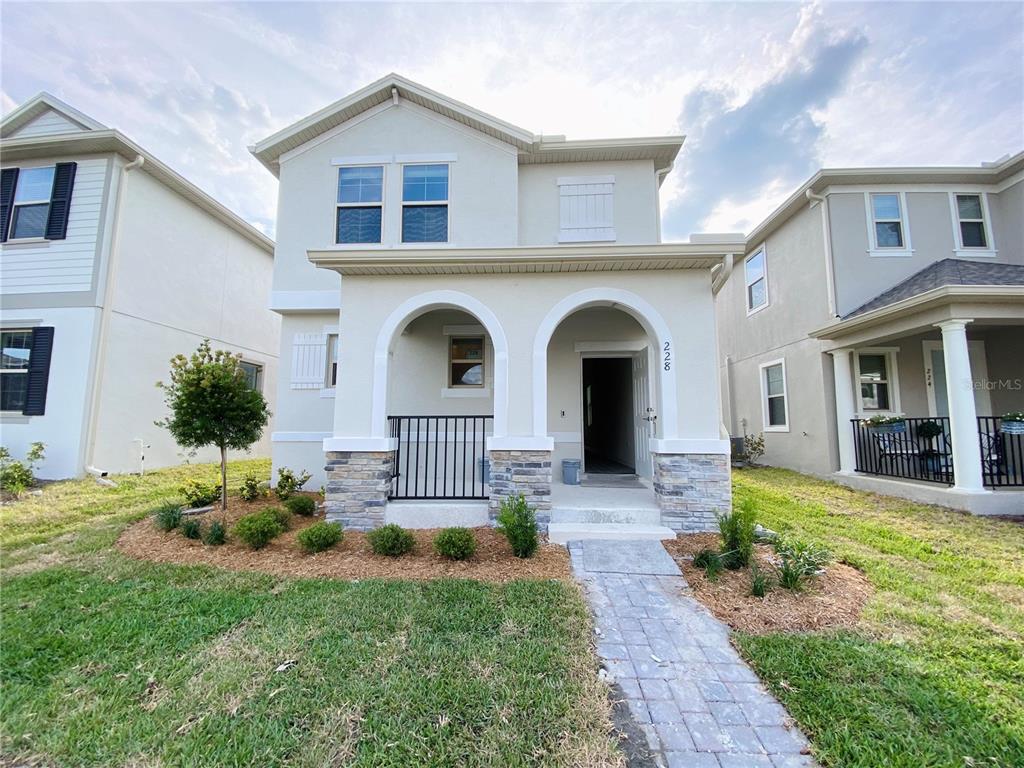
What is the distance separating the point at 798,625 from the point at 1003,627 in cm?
160

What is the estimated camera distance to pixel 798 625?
128 inches

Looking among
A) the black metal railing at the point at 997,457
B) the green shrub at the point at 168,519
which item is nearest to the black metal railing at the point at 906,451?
the black metal railing at the point at 997,457

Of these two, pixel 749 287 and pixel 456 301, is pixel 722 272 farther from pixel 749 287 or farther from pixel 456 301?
pixel 749 287

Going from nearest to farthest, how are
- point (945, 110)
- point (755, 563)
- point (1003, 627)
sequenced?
point (1003, 627)
point (755, 563)
point (945, 110)

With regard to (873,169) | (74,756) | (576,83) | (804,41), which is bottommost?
(74,756)

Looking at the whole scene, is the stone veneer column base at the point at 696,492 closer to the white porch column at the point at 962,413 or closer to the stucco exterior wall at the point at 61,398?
the white porch column at the point at 962,413

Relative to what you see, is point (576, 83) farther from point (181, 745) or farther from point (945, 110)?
point (181, 745)

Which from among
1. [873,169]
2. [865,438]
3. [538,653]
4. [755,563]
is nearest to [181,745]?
[538,653]

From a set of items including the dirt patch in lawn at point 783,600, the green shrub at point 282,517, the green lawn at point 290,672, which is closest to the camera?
the green lawn at point 290,672

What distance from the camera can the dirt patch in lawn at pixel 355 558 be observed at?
4.21 meters

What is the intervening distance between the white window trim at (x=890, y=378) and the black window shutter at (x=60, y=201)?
57.4 feet

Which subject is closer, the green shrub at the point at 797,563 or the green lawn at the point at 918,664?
the green lawn at the point at 918,664

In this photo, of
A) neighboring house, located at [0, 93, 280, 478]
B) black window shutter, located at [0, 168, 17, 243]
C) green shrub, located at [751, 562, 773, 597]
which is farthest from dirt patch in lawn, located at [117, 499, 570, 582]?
black window shutter, located at [0, 168, 17, 243]

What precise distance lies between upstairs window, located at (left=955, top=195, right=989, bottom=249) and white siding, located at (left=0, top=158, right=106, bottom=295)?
18.9m
